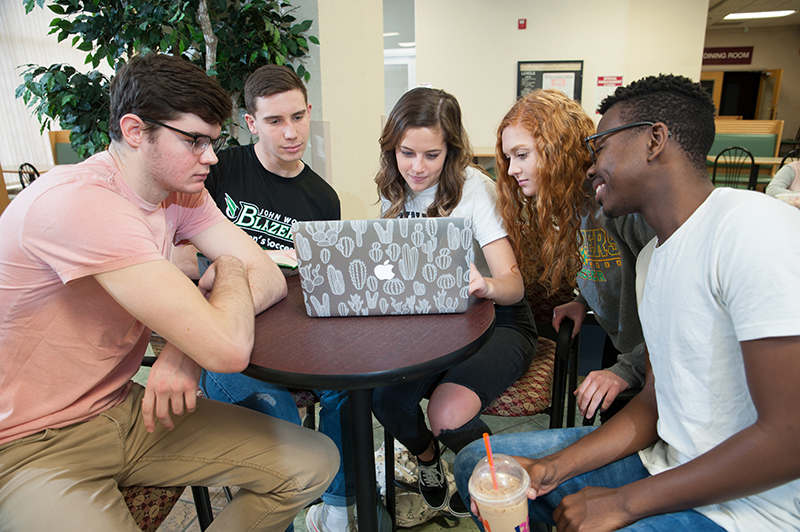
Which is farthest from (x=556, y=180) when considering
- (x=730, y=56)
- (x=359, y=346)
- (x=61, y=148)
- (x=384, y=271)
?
(x=730, y=56)

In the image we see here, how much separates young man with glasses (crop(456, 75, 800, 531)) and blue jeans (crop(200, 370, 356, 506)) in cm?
49

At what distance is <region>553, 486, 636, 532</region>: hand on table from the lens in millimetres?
796

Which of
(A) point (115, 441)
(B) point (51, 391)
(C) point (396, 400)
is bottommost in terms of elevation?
(C) point (396, 400)

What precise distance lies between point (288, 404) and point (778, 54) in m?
13.2

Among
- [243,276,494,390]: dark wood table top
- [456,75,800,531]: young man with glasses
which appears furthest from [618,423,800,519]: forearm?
[243,276,494,390]: dark wood table top

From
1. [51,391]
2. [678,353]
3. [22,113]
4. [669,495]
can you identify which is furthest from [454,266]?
[22,113]

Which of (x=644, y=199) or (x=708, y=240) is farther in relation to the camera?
(x=644, y=199)

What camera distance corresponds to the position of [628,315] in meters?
1.40

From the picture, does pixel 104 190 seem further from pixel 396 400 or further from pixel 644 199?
pixel 644 199

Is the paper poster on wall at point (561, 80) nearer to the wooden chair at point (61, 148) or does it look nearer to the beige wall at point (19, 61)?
the beige wall at point (19, 61)

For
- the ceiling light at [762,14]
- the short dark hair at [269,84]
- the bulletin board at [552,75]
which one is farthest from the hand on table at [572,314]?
the ceiling light at [762,14]

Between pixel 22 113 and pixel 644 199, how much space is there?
8.19 meters

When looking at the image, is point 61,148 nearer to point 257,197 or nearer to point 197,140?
point 257,197

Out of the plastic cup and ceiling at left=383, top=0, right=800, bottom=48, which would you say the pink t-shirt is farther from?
ceiling at left=383, top=0, right=800, bottom=48
